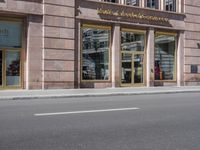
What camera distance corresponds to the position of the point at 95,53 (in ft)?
82.6

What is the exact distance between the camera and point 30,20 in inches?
868

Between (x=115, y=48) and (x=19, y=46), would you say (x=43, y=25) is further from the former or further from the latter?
(x=115, y=48)

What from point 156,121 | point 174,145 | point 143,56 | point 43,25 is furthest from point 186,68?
point 174,145

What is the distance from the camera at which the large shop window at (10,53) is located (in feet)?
71.8

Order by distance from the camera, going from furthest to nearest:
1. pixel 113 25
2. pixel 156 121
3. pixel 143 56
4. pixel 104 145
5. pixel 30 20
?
pixel 143 56 < pixel 113 25 < pixel 30 20 < pixel 156 121 < pixel 104 145

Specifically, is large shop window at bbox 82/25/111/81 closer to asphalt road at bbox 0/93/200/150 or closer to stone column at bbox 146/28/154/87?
stone column at bbox 146/28/154/87

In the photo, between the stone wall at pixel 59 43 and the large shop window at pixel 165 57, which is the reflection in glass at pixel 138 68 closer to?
the large shop window at pixel 165 57

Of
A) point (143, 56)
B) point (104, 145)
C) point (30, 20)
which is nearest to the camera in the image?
point (104, 145)

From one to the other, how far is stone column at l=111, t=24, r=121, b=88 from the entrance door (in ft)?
2.38

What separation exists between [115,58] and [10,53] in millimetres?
6840

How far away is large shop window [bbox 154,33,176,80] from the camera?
91.6 ft

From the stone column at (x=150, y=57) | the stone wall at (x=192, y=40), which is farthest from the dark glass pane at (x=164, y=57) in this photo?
the stone wall at (x=192, y=40)

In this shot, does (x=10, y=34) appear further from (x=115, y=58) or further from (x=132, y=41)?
(x=132, y=41)

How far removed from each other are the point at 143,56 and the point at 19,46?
904 cm
